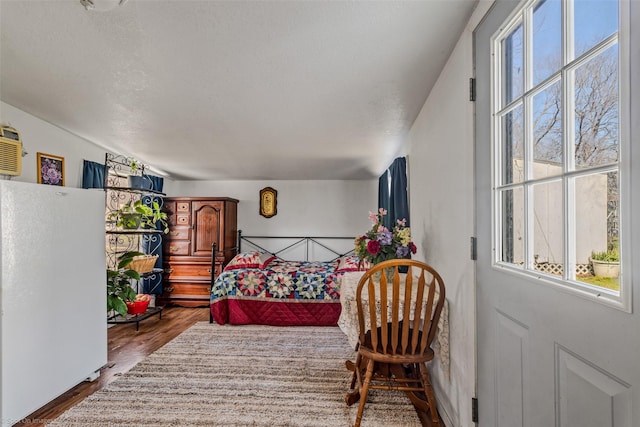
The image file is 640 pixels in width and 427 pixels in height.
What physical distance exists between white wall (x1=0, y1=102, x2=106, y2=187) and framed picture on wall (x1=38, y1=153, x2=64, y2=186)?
39 millimetres

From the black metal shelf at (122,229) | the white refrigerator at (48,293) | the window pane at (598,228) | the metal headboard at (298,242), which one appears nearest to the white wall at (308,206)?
the metal headboard at (298,242)

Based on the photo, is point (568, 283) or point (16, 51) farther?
point (16, 51)

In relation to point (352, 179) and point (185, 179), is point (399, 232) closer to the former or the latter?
point (352, 179)

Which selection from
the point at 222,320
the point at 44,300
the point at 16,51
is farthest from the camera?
the point at 222,320

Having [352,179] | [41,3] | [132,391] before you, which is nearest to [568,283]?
[41,3]

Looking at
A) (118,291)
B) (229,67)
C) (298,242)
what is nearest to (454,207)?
(229,67)

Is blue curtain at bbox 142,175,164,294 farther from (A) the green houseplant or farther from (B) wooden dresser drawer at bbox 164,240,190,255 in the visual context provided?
(A) the green houseplant

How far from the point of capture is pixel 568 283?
0.88 meters

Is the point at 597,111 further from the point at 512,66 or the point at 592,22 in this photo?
the point at 512,66

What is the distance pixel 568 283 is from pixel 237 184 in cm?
506

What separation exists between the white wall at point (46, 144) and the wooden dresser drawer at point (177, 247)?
1622mm

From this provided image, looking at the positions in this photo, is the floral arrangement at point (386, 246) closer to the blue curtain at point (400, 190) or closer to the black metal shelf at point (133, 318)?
the blue curtain at point (400, 190)

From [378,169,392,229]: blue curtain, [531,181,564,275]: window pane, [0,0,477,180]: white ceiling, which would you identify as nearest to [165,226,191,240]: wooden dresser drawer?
[0,0,477,180]: white ceiling

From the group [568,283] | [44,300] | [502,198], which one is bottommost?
[44,300]
